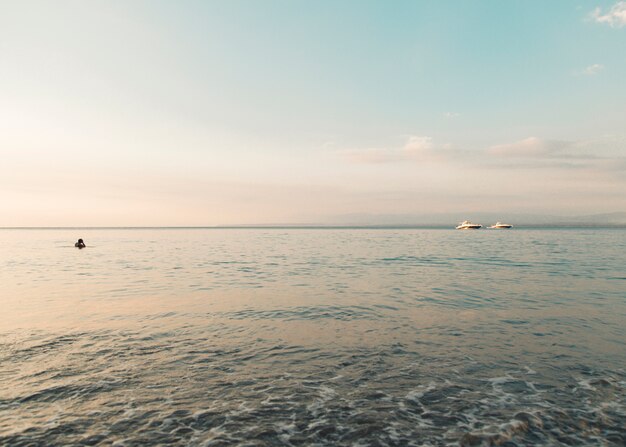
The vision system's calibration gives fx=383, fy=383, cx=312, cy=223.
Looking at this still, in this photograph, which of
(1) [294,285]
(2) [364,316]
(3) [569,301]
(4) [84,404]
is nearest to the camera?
(4) [84,404]

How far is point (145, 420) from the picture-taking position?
7758mm

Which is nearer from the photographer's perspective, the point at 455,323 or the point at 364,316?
the point at 455,323

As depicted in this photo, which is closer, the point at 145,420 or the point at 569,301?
the point at 145,420

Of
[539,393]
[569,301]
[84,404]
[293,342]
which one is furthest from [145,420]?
[569,301]

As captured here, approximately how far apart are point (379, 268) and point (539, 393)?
2841 centimetres

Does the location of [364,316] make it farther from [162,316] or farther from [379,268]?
[379,268]

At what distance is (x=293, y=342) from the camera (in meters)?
13.5

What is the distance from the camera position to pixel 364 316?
1752cm

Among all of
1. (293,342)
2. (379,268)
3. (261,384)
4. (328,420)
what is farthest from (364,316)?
(379,268)

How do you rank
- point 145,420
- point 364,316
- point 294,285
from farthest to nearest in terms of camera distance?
point 294,285
point 364,316
point 145,420

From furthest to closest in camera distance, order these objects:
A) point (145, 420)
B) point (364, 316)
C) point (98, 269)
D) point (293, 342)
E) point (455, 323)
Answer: point (98, 269), point (364, 316), point (455, 323), point (293, 342), point (145, 420)

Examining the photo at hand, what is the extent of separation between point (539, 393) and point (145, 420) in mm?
8950

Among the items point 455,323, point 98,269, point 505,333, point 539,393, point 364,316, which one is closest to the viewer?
point 539,393

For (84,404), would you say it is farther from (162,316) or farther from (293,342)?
(162,316)
